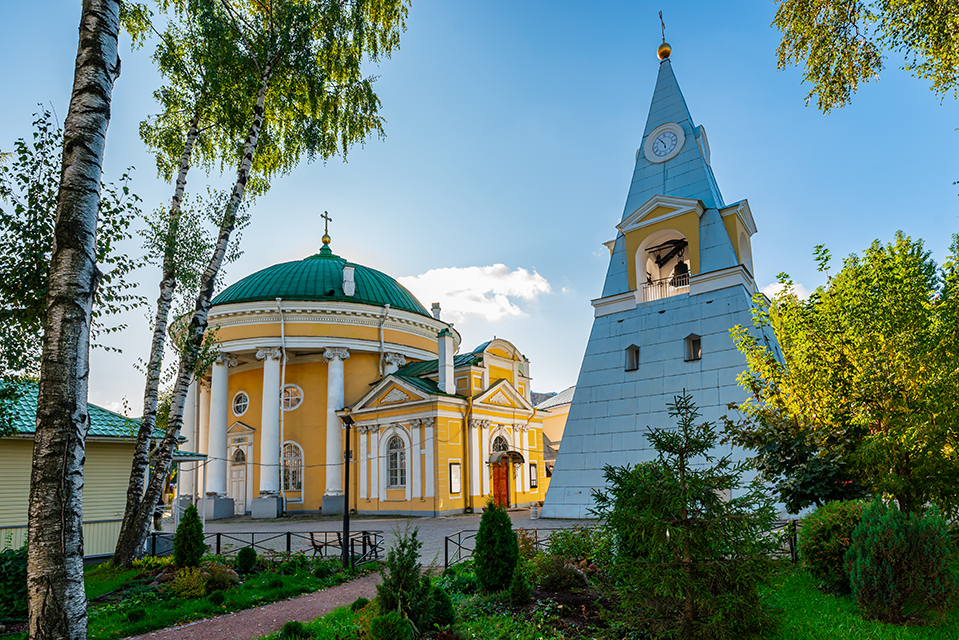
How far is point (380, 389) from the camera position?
25781 millimetres

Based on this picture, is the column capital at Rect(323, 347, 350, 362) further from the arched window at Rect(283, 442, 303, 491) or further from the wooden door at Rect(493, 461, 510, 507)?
the wooden door at Rect(493, 461, 510, 507)

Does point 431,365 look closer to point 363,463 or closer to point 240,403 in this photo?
point 363,463

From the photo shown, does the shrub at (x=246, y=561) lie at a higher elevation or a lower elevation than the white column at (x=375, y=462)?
lower

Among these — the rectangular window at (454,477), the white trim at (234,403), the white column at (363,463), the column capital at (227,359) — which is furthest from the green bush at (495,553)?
the white trim at (234,403)

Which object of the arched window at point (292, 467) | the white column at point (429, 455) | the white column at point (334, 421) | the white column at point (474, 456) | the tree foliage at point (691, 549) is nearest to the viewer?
the tree foliage at point (691, 549)

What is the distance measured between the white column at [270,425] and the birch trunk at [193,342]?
48.2ft

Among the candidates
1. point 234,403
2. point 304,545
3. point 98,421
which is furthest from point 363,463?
point 98,421

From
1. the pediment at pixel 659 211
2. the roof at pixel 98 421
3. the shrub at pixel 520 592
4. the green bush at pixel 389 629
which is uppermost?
the pediment at pixel 659 211

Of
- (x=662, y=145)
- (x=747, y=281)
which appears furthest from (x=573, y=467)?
(x=662, y=145)

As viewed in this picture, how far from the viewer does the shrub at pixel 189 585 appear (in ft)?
29.9

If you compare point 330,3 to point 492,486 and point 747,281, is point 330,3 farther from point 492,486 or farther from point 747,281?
point 492,486

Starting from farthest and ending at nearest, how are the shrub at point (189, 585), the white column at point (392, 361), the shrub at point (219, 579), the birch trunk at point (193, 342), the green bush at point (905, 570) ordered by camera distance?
the white column at point (392, 361), the birch trunk at point (193, 342), the shrub at point (219, 579), the shrub at point (189, 585), the green bush at point (905, 570)

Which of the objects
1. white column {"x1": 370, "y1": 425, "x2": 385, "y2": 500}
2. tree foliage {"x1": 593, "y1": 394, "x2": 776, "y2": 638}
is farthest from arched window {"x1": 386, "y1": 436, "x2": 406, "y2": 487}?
tree foliage {"x1": 593, "y1": 394, "x2": 776, "y2": 638}

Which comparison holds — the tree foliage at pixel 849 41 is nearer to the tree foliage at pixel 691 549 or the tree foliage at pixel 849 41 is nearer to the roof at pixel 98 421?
the tree foliage at pixel 691 549
